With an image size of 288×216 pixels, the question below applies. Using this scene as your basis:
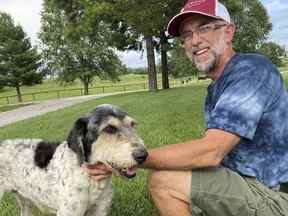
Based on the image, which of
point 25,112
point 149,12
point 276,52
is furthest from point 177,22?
point 276,52

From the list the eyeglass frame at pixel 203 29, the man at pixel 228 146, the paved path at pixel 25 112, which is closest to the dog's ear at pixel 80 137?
the man at pixel 228 146

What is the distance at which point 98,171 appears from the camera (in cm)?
450

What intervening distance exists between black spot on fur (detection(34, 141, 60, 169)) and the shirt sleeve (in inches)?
84.4

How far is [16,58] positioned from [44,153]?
53.3 metres

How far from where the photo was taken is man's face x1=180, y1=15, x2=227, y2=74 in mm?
3924

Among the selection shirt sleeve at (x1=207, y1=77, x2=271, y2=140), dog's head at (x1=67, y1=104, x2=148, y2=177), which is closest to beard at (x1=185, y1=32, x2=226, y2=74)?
shirt sleeve at (x1=207, y1=77, x2=271, y2=140)

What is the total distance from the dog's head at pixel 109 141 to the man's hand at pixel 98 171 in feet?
0.24

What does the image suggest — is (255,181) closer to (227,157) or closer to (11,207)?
(227,157)

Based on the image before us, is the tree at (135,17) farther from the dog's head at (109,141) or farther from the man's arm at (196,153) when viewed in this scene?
the man's arm at (196,153)

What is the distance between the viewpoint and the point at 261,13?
7300 cm

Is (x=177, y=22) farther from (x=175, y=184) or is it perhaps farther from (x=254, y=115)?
(x=175, y=184)

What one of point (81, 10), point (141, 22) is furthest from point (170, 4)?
point (81, 10)

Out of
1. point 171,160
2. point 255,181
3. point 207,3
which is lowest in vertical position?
point 255,181

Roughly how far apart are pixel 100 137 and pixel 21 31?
55.9 metres
